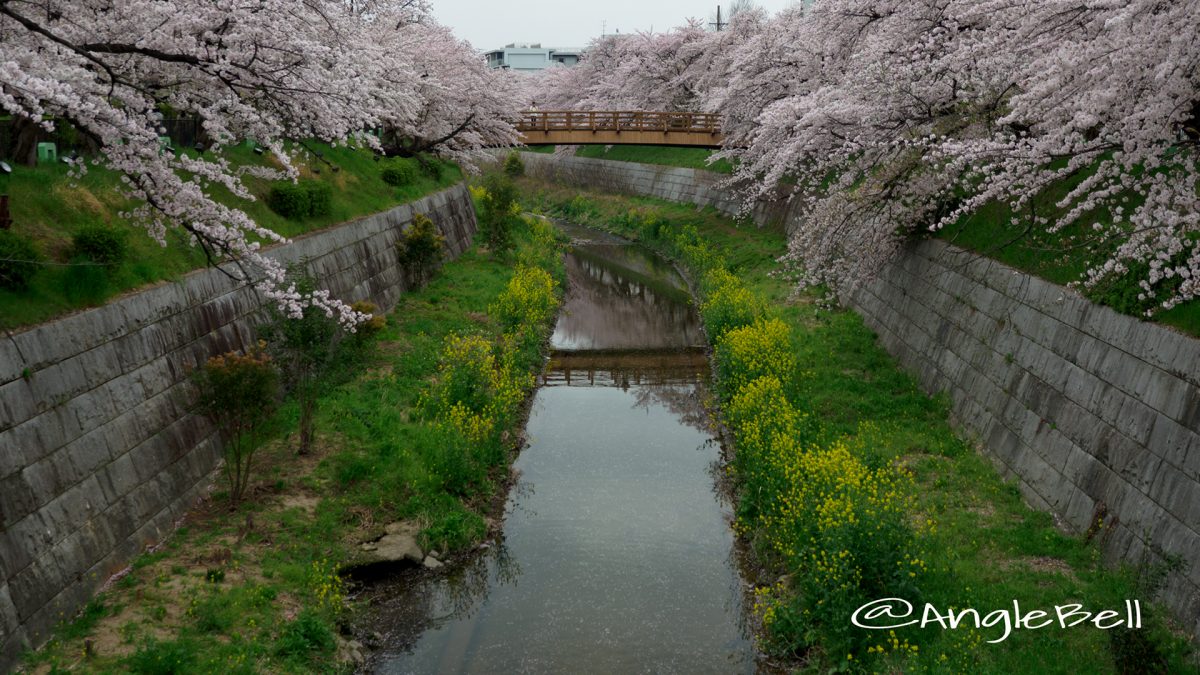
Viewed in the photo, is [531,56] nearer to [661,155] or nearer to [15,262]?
[661,155]

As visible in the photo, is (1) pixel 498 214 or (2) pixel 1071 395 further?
(1) pixel 498 214

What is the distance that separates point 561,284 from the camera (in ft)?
105

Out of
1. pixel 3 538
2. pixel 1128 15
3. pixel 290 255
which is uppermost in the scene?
pixel 1128 15

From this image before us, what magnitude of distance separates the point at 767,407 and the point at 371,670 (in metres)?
7.92

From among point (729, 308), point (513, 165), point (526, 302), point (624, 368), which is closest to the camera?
point (729, 308)

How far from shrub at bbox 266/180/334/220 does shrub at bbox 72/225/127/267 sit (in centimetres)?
765

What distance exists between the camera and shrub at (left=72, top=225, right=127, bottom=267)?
11812 mm

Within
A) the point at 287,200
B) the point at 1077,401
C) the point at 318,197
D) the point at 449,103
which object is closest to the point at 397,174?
the point at 449,103

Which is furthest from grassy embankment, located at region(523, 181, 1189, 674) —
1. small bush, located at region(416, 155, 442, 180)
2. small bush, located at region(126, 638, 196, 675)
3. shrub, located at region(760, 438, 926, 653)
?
small bush, located at region(416, 155, 442, 180)

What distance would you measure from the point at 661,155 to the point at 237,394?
1671 inches

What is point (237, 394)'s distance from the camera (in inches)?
464

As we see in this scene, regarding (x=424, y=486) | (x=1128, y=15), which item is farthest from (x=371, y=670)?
(x=1128, y=15)

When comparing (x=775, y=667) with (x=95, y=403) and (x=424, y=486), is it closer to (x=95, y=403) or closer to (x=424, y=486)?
(x=424, y=486)

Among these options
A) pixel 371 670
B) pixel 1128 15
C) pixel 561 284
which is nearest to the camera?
pixel 1128 15
